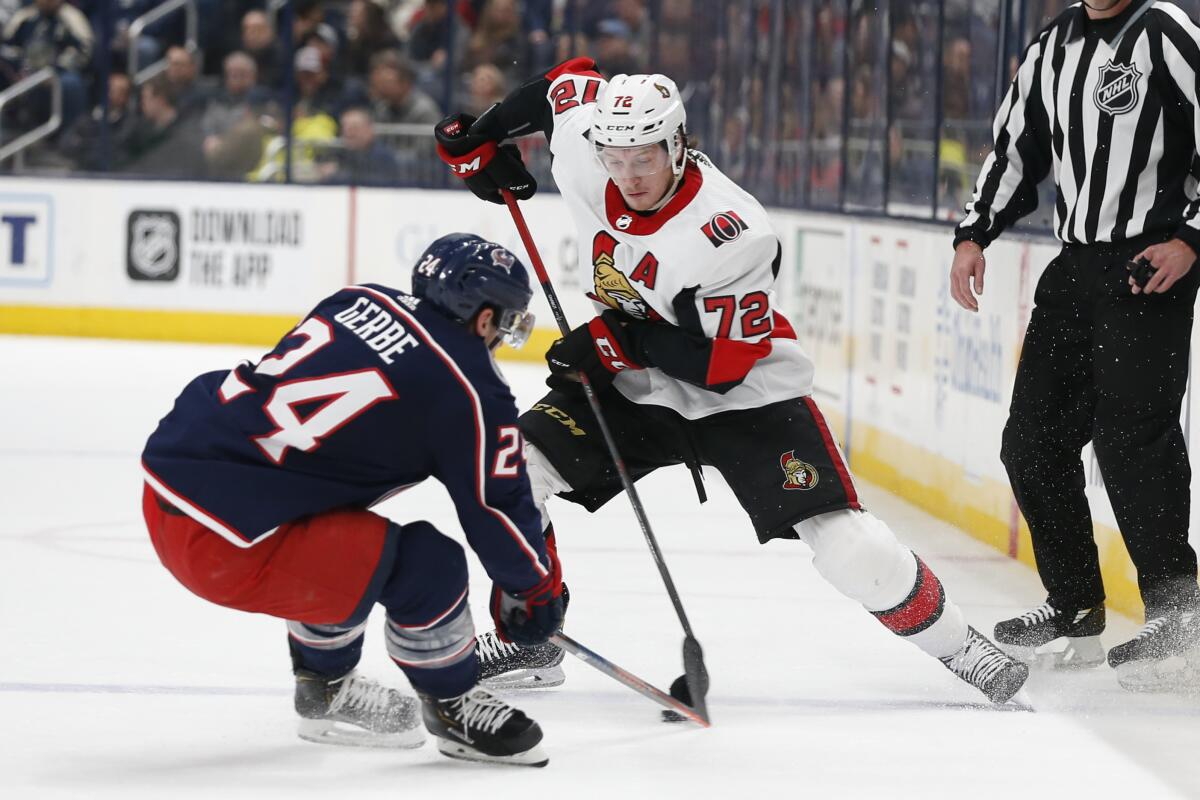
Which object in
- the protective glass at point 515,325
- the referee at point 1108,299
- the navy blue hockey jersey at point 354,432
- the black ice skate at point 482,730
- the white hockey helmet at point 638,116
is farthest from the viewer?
the referee at point 1108,299

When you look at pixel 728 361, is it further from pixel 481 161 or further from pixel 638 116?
pixel 481 161

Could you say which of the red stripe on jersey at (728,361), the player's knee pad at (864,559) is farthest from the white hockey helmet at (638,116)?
the player's knee pad at (864,559)

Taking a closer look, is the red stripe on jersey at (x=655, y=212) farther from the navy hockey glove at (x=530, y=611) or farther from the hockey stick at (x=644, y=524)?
the navy hockey glove at (x=530, y=611)

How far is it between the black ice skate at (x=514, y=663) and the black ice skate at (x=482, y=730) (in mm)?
436

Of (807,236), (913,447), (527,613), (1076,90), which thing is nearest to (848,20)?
(807,236)

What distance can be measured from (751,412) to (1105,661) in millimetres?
884

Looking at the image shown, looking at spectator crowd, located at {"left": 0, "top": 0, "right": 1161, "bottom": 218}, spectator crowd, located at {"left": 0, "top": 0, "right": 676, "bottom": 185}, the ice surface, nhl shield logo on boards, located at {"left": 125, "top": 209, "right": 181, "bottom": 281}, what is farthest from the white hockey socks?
nhl shield logo on boards, located at {"left": 125, "top": 209, "right": 181, "bottom": 281}

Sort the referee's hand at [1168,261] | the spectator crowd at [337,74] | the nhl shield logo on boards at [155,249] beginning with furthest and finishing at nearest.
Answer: the nhl shield logo on boards at [155,249] < the spectator crowd at [337,74] < the referee's hand at [1168,261]

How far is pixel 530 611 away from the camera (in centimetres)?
255

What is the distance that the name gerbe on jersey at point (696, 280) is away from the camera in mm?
2928

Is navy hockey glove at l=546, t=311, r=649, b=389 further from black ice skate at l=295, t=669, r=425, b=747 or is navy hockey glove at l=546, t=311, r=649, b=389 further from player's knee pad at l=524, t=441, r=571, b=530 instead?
black ice skate at l=295, t=669, r=425, b=747

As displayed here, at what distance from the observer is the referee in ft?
10.3

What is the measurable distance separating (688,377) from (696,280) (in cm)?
15

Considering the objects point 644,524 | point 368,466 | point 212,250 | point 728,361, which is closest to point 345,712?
point 368,466
